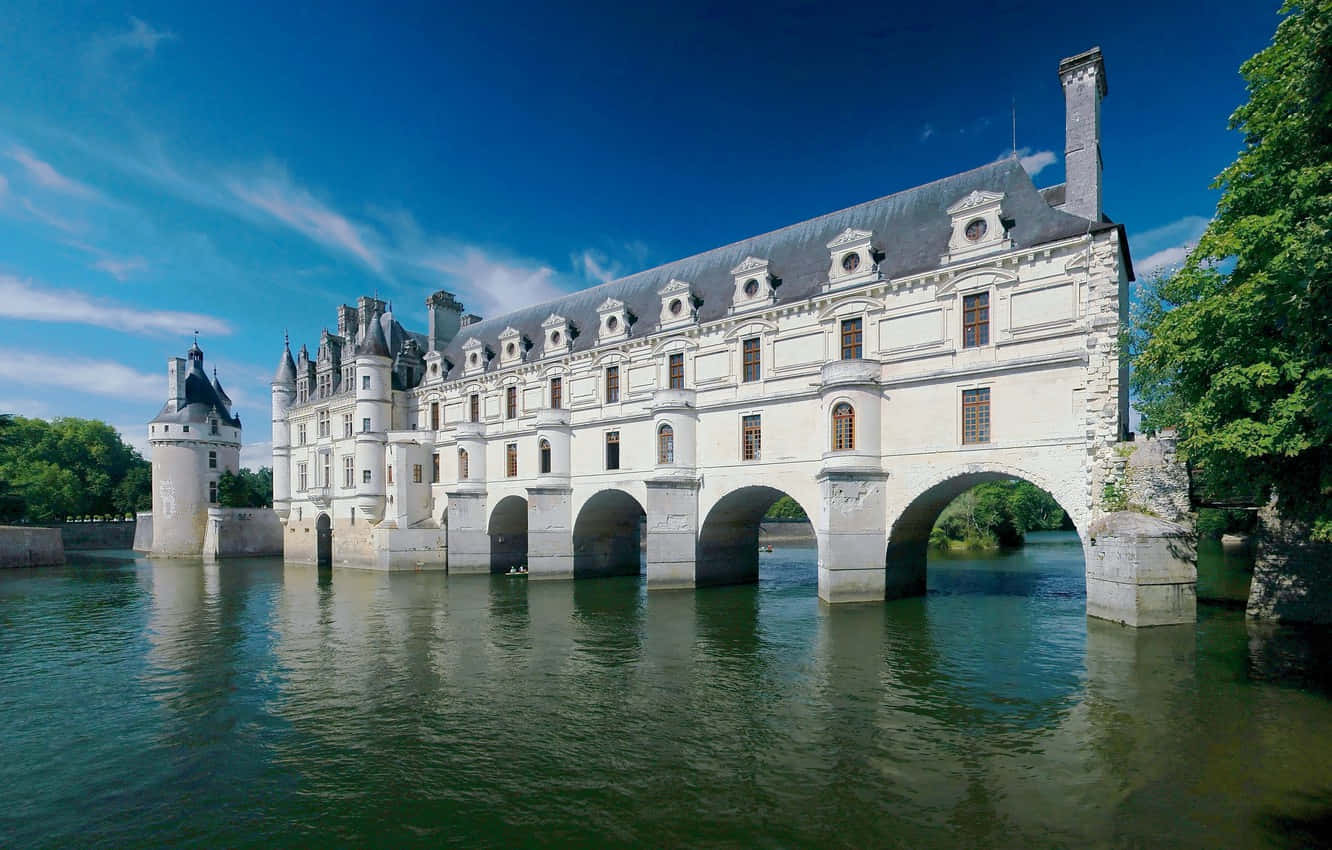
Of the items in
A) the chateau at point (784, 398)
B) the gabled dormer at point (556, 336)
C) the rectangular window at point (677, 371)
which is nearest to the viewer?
the chateau at point (784, 398)

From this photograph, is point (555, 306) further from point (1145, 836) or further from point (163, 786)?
point (1145, 836)

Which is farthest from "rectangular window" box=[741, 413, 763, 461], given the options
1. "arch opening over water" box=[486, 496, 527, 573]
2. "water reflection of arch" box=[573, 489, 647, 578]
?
"arch opening over water" box=[486, 496, 527, 573]

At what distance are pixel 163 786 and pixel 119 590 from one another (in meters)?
32.6

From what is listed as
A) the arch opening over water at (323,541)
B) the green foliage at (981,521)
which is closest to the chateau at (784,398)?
the arch opening over water at (323,541)

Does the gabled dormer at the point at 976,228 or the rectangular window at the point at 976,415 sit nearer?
the gabled dormer at the point at 976,228

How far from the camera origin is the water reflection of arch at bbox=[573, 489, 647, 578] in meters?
34.4

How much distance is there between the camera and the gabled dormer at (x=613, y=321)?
3338cm

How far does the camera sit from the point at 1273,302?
40.1 feet

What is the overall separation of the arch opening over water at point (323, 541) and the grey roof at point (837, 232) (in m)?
22.5

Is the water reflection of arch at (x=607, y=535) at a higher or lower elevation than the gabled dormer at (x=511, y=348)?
lower

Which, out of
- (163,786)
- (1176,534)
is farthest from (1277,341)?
(163,786)

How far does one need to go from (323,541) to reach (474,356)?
1945cm

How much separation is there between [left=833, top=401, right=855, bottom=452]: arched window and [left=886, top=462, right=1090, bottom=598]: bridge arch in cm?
282

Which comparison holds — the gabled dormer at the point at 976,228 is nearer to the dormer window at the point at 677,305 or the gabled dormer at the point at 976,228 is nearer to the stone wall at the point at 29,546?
the dormer window at the point at 677,305
